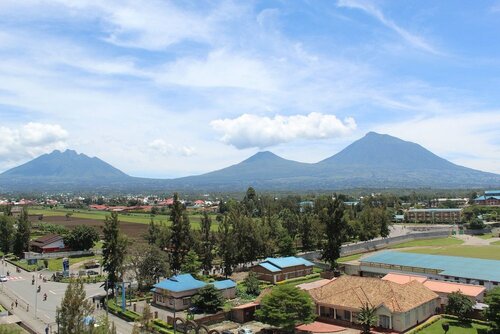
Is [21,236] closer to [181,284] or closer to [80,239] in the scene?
[80,239]

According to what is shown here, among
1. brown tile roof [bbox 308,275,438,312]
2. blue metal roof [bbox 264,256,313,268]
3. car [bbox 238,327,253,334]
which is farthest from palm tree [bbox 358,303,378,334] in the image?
blue metal roof [bbox 264,256,313,268]

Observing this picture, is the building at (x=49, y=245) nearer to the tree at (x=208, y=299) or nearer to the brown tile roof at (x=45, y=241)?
the brown tile roof at (x=45, y=241)

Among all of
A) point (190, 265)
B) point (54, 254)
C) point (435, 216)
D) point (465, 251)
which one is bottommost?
point (465, 251)

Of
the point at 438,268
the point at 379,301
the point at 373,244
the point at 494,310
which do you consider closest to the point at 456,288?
the point at 438,268

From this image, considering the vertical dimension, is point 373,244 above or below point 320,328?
above

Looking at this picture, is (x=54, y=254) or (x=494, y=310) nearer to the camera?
(x=494, y=310)
